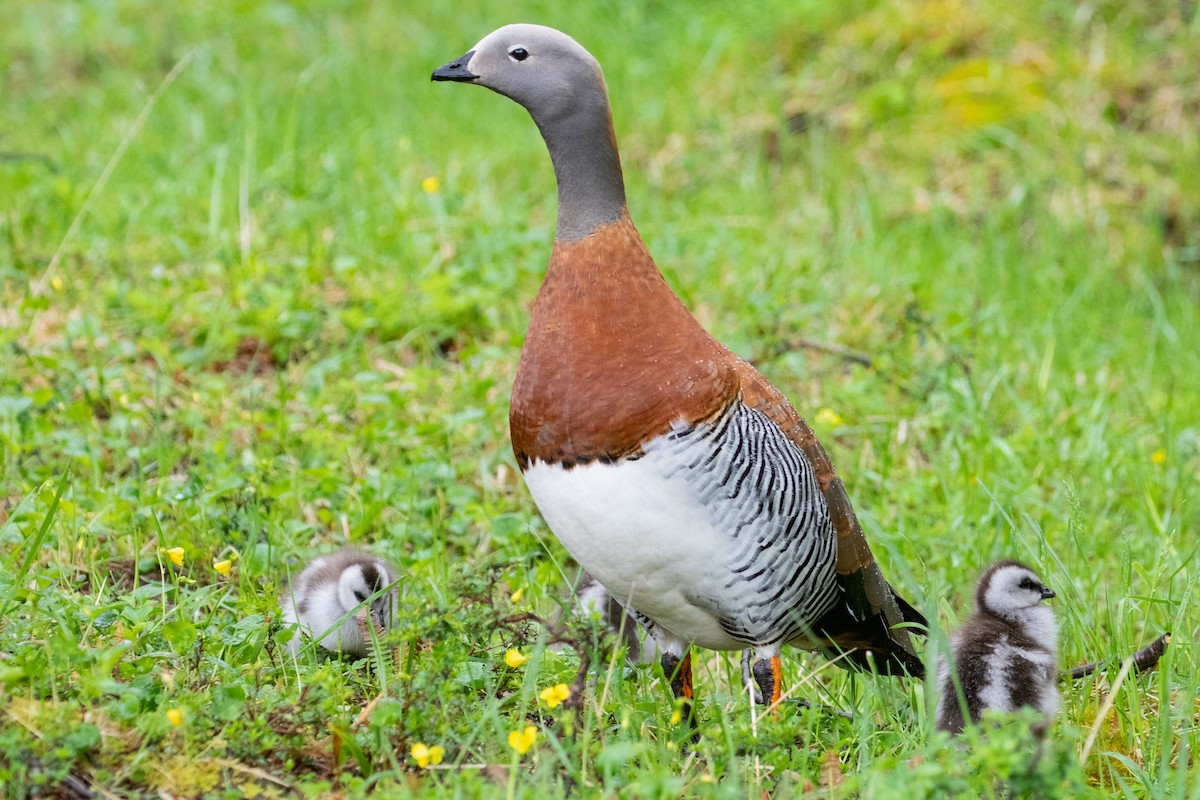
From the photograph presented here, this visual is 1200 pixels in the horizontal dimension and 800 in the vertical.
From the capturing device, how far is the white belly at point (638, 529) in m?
3.06

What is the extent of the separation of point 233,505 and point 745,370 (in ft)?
6.08

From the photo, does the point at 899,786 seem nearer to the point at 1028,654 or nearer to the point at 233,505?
the point at 1028,654

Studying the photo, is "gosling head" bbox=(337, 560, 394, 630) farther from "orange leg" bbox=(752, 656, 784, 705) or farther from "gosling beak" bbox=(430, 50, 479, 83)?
"gosling beak" bbox=(430, 50, 479, 83)

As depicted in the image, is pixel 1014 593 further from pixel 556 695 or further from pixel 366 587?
pixel 366 587

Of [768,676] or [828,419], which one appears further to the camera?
[828,419]

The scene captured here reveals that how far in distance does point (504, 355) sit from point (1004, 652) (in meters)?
2.52

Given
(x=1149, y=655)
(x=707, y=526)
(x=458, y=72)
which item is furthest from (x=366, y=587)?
(x=1149, y=655)

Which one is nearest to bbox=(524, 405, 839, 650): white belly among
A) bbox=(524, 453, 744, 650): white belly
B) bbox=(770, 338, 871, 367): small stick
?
bbox=(524, 453, 744, 650): white belly

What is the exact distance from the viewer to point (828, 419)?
5168 mm

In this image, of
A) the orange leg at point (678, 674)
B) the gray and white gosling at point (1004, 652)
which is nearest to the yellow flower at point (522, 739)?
the orange leg at point (678, 674)

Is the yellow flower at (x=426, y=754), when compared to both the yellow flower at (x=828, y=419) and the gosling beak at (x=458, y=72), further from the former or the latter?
the yellow flower at (x=828, y=419)

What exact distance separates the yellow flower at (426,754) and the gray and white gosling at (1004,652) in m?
1.47

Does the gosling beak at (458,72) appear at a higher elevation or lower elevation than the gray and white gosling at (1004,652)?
higher

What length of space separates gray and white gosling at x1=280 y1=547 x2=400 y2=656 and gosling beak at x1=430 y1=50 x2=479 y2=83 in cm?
137
